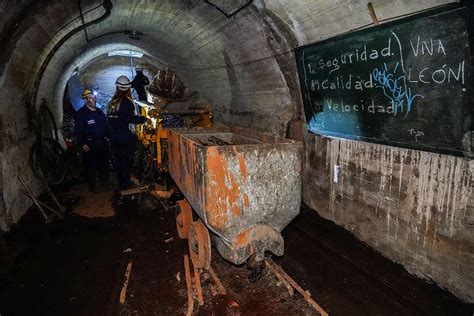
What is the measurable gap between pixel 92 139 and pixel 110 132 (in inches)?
23.2

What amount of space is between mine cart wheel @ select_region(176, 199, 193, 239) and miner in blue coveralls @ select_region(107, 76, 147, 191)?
2.76 m

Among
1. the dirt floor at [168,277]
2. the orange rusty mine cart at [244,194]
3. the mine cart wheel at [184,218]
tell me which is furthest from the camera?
the mine cart wheel at [184,218]

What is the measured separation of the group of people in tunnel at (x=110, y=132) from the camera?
659 cm

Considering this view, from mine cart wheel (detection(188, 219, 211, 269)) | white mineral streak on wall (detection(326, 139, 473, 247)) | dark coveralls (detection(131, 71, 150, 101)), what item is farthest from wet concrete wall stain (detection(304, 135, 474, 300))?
dark coveralls (detection(131, 71, 150, 101))

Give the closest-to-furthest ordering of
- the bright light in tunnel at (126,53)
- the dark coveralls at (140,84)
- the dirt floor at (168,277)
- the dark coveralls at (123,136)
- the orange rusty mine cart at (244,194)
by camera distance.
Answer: the orange rusty mine cart at (244,194) → the dirt floor at (168,277) → the dark coveralls at (123,136) → the dark coveralls at (140,84) → the bright light in tunnel at (126,53)

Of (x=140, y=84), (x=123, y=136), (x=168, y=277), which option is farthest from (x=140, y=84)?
(x=168, y=277)

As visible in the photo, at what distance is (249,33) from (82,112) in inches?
163

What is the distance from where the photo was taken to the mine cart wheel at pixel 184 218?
4367 millimetres

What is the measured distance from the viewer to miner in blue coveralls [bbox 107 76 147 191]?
654cm

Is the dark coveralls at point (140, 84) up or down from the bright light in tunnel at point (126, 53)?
down

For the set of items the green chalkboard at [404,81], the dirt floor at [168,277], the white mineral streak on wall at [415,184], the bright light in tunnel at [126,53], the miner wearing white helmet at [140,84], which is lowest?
the dirt floor at [168,277]

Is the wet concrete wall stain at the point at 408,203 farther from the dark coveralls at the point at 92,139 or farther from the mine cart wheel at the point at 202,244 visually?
the dark coveralls at the point at 92,139

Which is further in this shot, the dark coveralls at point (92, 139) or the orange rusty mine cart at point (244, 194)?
the dark coveralls at point (92, 139)

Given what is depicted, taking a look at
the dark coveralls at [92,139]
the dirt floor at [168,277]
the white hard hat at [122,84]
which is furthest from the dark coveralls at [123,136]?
the dirt floor at [168,277]
